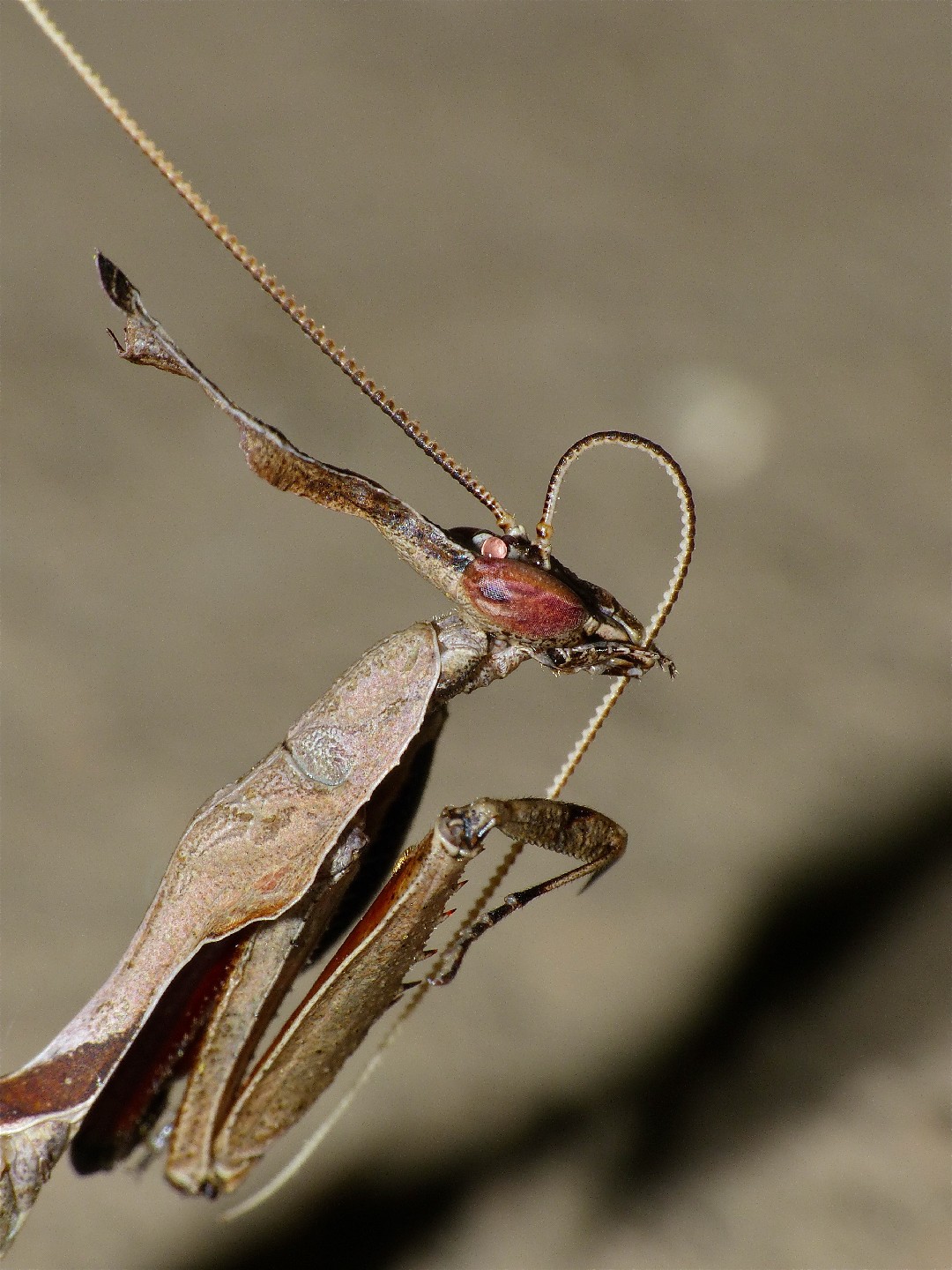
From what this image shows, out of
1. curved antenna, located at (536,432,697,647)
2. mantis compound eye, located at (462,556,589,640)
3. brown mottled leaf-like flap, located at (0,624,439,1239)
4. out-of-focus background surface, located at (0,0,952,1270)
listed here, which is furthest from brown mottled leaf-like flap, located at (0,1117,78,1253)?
curved antenna, located at (536,432,697,647)

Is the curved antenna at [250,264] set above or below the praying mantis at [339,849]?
above

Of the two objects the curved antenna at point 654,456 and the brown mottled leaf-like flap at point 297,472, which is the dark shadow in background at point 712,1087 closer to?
the curved antenna at point 654,456

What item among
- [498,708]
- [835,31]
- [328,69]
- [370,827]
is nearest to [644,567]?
[498,708]

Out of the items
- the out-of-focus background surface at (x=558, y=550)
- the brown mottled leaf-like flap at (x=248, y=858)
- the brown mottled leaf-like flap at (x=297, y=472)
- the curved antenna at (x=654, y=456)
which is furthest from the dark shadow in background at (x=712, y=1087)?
the brown mottled leaf-like flap at (x=297, y=472)

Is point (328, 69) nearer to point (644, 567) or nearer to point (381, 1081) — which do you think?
point (644, 567)

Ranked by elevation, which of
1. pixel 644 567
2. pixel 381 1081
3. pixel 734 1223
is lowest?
pixel 381 1081

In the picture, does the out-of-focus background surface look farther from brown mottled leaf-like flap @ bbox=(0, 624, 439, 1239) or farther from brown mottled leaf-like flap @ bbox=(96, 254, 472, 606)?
brown mottled leaf-like flap @ bbox=(96, 254, 472, 606)
